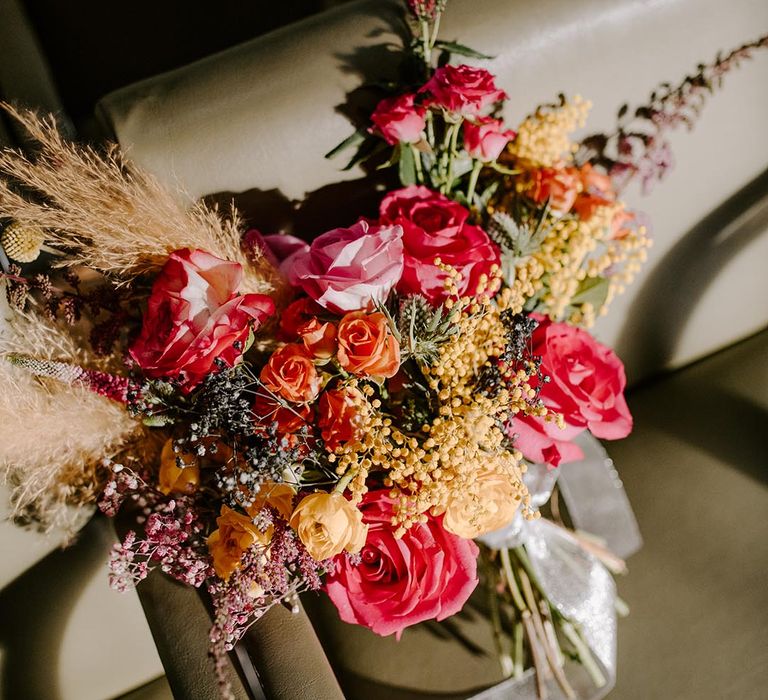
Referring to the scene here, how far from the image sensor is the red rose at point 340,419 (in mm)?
723

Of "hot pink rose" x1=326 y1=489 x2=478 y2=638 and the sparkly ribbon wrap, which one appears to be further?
the sparkly ribbon wrap

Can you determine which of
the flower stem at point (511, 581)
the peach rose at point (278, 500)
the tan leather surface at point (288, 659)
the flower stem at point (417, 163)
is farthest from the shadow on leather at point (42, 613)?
the flower stem at point (417, 163)

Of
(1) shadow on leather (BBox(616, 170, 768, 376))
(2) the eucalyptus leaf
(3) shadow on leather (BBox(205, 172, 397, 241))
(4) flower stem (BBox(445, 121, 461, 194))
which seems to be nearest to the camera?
(2) the eucalyptus leaf

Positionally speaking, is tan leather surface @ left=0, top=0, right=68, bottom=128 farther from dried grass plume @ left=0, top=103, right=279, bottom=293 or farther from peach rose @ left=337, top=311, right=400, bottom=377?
peach rose @ left=337, top=311, right=400, bottom=377

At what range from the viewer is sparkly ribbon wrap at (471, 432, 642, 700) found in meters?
1.05

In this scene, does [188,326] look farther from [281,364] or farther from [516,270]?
[516,270]

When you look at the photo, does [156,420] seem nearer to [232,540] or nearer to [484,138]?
[232,540]

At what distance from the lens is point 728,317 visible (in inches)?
56.1

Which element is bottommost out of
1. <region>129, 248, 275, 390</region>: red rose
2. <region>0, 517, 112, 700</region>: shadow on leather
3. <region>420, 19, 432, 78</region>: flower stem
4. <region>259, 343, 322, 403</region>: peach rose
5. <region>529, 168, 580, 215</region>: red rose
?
<region>0, 517, 112, 700</region>: shadow on leather

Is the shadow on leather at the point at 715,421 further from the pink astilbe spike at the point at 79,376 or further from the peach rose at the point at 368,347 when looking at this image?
the pink astilbe spike at the point at 79,376

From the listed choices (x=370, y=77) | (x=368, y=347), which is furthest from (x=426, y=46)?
(x=368, y=347)

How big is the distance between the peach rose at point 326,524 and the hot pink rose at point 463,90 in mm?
553

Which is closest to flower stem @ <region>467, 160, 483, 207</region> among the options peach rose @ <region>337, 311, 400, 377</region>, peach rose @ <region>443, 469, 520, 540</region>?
peach rose @ <region>337, 311, 400, 377</region>

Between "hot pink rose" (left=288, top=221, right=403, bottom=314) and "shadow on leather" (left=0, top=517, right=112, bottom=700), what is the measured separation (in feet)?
2.43
